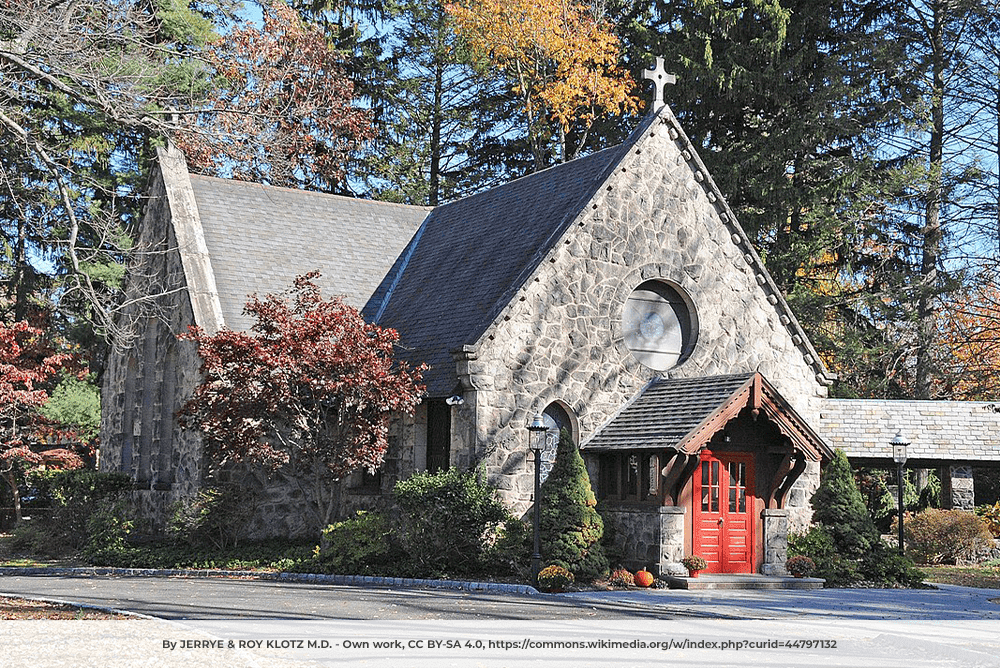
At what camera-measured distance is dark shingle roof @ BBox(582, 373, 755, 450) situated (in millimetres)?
20094

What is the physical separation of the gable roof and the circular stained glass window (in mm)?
1011

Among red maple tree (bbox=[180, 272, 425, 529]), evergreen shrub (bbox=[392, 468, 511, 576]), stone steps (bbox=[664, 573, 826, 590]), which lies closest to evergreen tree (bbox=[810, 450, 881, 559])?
stone steps (bbox=[664, 573, 826, 590])

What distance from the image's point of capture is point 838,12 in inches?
1464

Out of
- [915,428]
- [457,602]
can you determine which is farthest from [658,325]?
[457,602]

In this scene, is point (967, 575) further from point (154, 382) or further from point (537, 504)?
point (154, 382)

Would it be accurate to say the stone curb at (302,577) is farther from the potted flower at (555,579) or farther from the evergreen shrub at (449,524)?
the evergreen shrub at (449,524)

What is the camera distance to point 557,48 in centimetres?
3800

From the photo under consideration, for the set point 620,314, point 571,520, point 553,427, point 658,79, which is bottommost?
point 571,520

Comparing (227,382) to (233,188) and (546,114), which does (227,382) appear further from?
(546,114)

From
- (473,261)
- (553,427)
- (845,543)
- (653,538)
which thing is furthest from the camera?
(473,261)

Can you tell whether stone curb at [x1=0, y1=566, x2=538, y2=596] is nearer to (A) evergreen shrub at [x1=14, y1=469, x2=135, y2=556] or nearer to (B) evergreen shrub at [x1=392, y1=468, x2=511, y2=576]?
(B) evergreen shrub at [x1=392, y1=468, x2=511, y2=576]

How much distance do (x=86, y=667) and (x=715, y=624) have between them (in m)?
7.87

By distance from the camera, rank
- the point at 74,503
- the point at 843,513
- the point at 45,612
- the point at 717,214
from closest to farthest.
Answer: the point at 45,612
the point at 843,513
the point at 717,214
the point at 74,503

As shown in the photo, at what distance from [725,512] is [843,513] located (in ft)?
8.18
